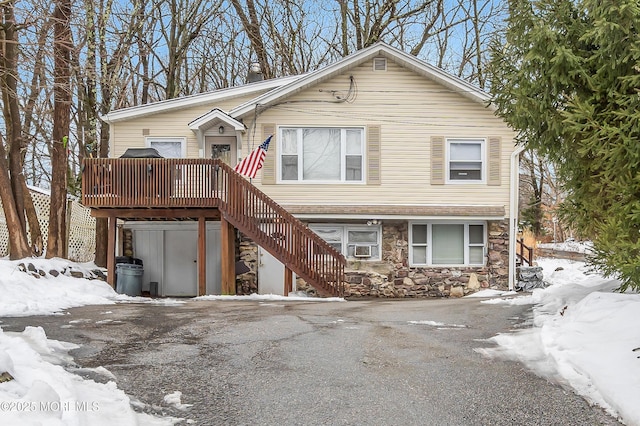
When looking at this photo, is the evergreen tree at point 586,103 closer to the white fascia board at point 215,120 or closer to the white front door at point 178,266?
the white fascia board at point 215,120

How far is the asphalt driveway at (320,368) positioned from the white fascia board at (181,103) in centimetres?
822

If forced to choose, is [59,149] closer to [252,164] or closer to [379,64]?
[252,164]

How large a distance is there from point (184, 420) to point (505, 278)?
1304 centimetres

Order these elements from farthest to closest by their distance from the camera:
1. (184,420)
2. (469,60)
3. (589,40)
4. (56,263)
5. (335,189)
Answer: (469,60)
(335,189)
(56,263)
(589,40)
(184,420)

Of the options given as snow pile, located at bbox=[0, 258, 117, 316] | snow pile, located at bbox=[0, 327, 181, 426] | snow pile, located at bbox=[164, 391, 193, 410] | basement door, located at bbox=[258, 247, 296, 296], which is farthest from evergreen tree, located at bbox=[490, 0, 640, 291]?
basement door, located at bbox=[258, 247, 296, 296]

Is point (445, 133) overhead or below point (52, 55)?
below

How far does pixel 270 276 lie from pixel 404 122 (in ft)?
18.5

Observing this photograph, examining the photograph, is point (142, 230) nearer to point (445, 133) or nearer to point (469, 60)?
point (445, 133)

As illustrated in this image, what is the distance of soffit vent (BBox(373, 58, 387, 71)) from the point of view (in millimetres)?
15516

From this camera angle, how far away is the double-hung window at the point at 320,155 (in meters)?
15.3

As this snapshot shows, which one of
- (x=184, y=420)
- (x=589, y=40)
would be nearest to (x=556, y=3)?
(x=589, y=40)

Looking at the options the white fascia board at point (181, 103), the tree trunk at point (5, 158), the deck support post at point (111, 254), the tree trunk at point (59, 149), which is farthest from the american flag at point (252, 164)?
the tree trunk at point (5, 158)

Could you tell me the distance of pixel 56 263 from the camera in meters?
12.1

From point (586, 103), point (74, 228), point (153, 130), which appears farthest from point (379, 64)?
point (74, 228)
